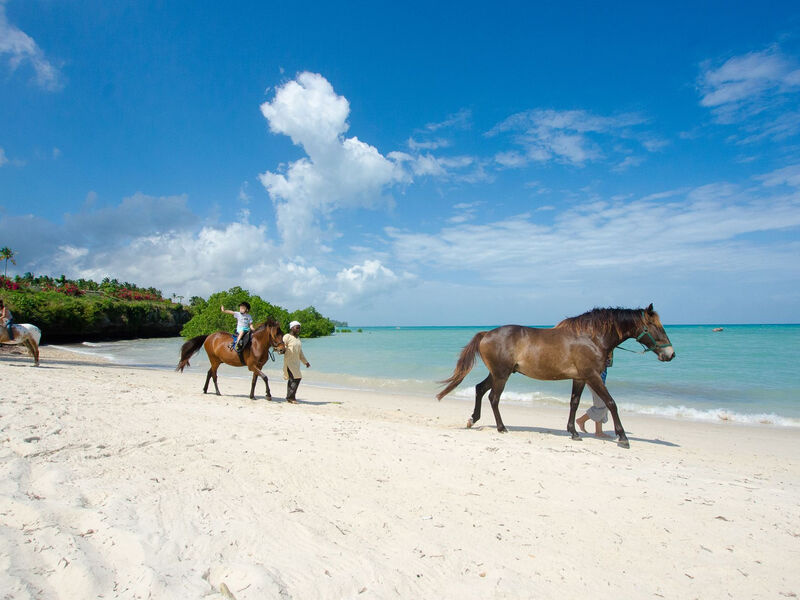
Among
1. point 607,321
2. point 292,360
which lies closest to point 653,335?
point 607,321

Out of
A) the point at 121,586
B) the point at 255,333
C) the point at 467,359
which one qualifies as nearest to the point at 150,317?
the point at 255,333

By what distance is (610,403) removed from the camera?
6.71 m

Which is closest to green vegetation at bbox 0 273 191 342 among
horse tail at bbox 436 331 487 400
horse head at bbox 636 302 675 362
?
horse tail at bbox 436 331 487 400

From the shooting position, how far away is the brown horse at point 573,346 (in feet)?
22.9

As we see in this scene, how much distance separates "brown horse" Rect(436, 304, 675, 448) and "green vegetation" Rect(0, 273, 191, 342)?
32.6 metres

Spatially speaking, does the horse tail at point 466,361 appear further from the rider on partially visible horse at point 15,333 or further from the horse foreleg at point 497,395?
the rider on partially visible horse at point 15,333

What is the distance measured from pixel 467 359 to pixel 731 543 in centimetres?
459

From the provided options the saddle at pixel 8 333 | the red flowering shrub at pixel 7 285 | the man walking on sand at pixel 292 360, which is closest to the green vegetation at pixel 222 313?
the red flowering shrub at pixel 7 285

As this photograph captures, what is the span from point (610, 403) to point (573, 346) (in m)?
1.03

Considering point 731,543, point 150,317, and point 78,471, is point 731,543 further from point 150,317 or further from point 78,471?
point 150,317

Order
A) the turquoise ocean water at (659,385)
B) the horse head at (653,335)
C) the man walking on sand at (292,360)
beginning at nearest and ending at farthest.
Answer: the horse head at (653,335), the man walking on sand at (292,360), the turquoise ocean water at (659,385)

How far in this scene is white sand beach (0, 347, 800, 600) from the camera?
248cm

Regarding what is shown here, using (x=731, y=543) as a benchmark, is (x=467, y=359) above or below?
above

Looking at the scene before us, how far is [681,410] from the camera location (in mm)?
10945
